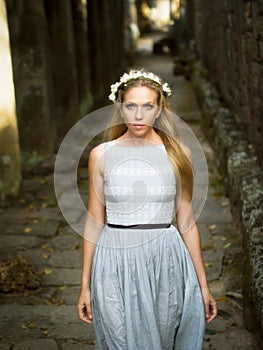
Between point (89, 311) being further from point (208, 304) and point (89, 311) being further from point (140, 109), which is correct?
point (140, 109)

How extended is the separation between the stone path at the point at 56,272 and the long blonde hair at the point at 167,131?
160 cm

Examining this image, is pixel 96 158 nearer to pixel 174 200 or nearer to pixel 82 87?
pixel 174 200

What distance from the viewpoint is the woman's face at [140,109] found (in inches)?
124

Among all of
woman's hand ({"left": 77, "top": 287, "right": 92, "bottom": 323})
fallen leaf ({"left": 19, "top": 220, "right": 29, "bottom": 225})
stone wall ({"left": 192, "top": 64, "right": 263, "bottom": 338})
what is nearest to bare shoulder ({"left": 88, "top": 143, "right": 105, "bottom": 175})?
woman's hand ({"left": 77, "top": 287, "right": 92, "bottom": 323})

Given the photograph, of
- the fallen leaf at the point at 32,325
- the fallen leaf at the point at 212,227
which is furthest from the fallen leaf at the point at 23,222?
the fallen leaf at the point at 32,325

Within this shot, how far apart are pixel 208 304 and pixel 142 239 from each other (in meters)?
0.48

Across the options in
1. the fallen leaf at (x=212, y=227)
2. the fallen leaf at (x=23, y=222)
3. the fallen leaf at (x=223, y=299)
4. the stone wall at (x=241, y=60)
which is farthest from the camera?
the fallen leaf at (x=23, y=222)

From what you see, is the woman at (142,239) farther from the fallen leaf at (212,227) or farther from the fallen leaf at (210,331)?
the fallen leaf at (212,227)

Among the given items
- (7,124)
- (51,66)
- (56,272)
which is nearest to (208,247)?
(56,272)

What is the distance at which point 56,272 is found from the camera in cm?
596

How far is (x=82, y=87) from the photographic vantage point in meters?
13.5

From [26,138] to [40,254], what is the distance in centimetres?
381

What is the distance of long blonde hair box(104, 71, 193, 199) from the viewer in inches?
127

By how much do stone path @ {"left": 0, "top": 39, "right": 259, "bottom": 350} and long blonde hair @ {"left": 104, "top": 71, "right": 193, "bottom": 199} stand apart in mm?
1603
